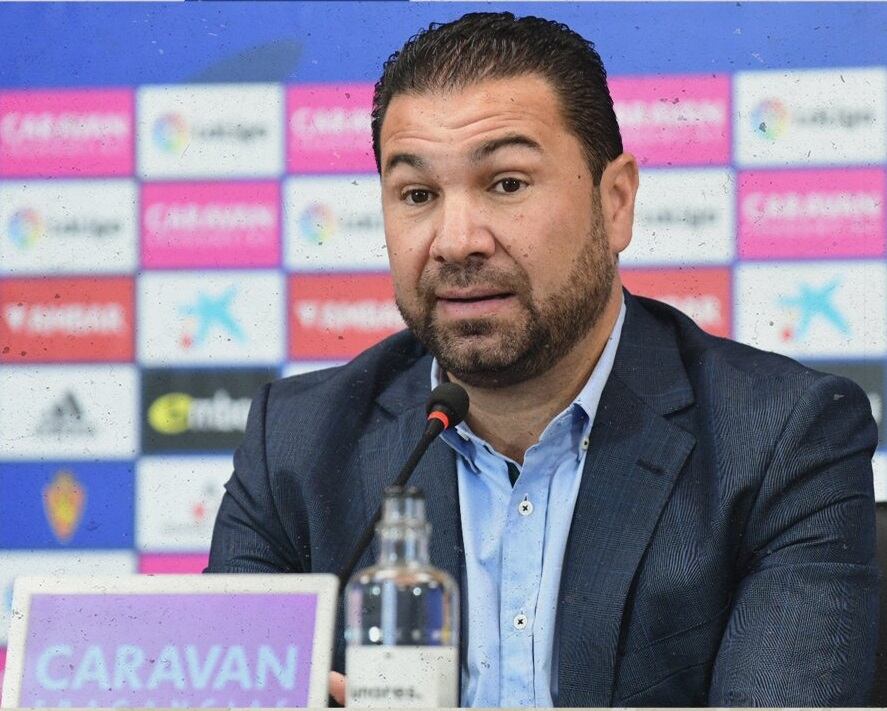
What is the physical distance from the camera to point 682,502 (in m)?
1.83

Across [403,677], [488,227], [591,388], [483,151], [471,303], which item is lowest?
[403,677]

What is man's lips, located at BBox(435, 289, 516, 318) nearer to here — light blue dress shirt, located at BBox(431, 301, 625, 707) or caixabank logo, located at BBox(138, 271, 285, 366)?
light blue dress shirt, located at BBox(431, 301, 625, 707)

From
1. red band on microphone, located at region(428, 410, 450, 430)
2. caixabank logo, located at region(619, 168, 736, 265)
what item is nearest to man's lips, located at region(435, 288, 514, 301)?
red band on microphone, located at region(428, 410, 450, 430)

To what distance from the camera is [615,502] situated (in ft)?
6.06

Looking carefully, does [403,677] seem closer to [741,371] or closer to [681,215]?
→ [741,371]

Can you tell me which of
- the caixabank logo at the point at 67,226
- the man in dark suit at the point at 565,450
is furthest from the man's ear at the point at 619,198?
the caixabank logo at the point at 67,226

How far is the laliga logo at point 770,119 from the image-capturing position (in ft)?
8.31

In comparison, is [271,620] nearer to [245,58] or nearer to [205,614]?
[205,614]

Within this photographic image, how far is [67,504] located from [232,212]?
65 cm

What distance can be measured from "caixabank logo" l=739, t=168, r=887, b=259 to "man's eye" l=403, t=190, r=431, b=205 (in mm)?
871

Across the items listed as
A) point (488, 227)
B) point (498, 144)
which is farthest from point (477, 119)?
point (488, 227)

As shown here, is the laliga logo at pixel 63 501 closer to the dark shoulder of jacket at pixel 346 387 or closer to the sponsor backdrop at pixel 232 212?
the sponsor backdrop at pixel 232 212

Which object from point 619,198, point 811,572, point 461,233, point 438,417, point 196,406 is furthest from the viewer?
point 196,406

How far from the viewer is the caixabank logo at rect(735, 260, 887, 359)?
2.50 m
